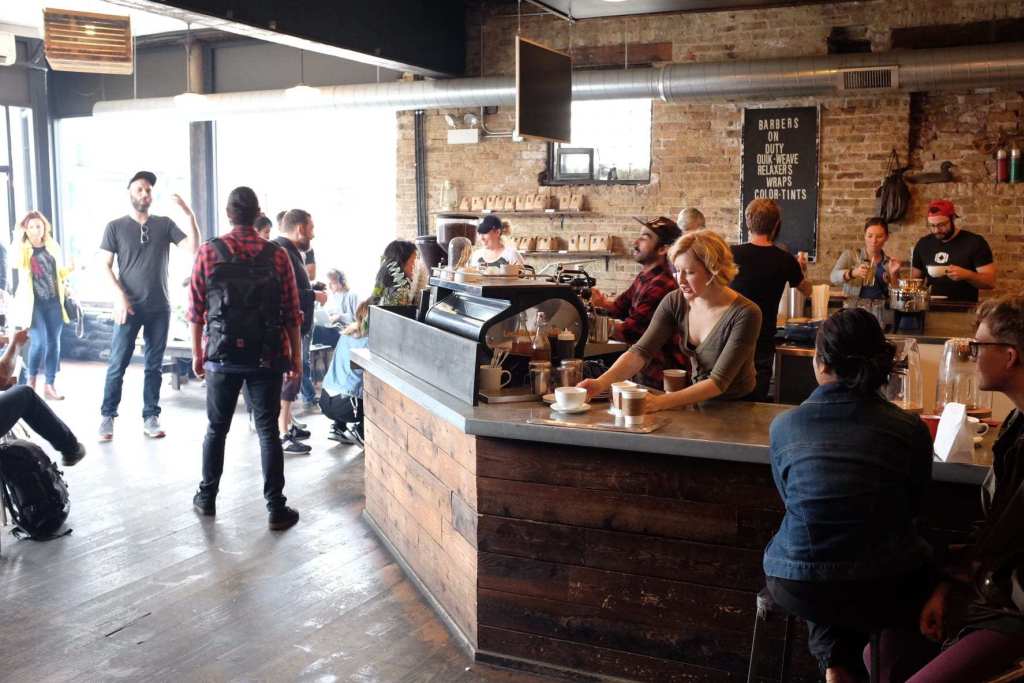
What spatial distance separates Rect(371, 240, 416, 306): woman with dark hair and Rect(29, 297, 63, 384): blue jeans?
389 centimetres

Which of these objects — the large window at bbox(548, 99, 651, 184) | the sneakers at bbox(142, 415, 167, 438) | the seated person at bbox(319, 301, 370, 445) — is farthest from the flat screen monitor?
the sneakers at bbox(142, 415, 167, 438)

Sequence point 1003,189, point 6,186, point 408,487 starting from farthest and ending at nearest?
point 6,186 < point 1003,189 < point 408,487

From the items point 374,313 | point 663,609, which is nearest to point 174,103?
point 374,313

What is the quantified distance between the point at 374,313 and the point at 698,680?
2629mm

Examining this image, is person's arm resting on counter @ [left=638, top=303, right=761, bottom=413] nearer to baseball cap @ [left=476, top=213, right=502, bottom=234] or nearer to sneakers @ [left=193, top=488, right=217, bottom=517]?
sneakers @ [left=193, top=488, right=217, bottom=517]

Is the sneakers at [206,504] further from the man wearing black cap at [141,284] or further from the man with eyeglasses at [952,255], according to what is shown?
the man with eyeglasses at [952,255]

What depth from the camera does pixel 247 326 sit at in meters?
5.00

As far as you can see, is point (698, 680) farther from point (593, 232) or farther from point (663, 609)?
point (593, 232)

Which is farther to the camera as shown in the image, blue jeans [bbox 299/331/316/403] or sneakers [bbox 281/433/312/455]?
blue jeans [bbox 299/331/316/403]

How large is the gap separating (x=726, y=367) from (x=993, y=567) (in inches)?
56.5

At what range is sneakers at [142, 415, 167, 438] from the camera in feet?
23.7

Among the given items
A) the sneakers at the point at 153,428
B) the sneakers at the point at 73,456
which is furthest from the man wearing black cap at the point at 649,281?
the sneakers at the point at 153,428

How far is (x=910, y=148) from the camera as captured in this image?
8617 millimetres

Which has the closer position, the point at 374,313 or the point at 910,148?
the point at 374,313
